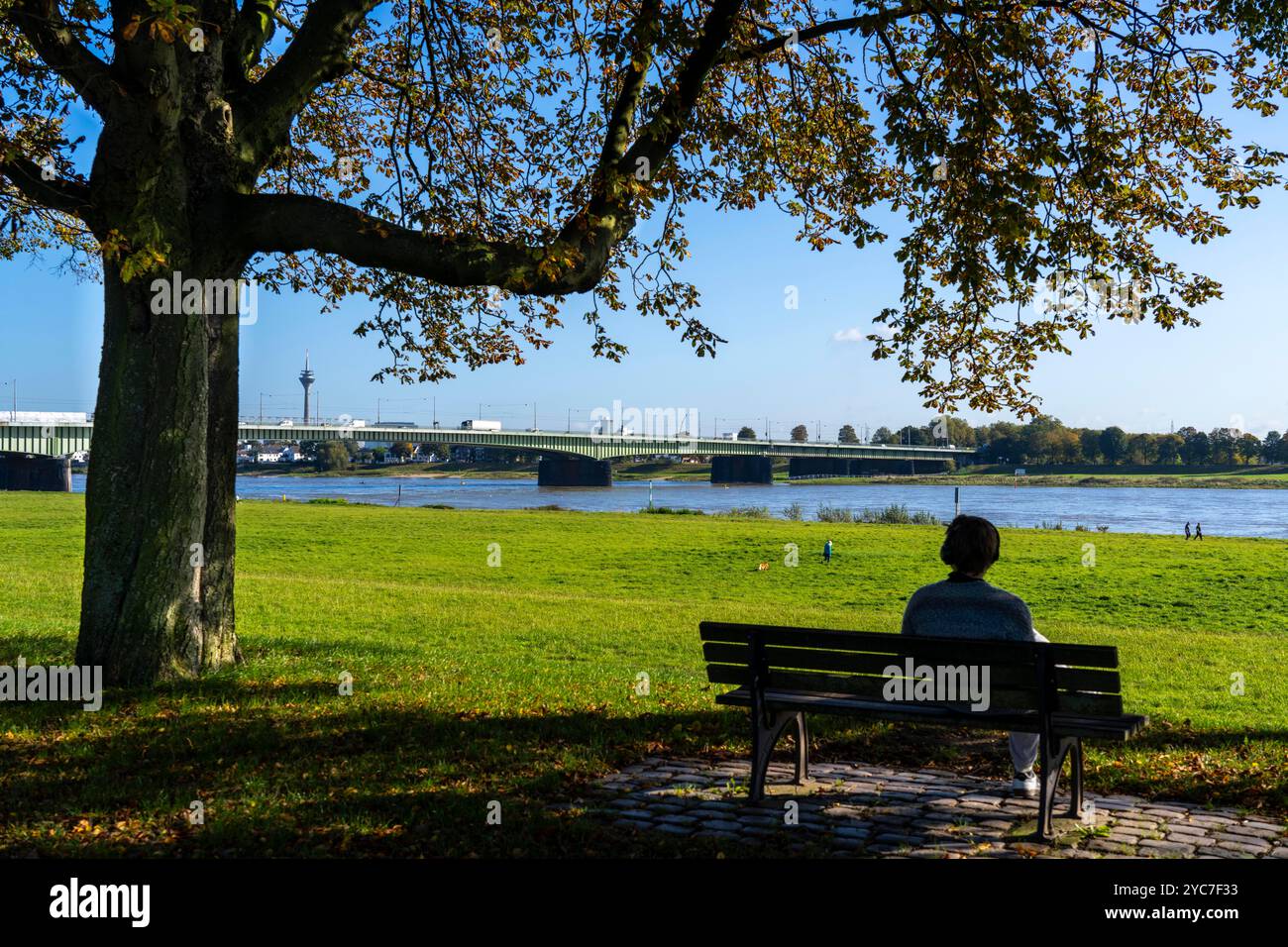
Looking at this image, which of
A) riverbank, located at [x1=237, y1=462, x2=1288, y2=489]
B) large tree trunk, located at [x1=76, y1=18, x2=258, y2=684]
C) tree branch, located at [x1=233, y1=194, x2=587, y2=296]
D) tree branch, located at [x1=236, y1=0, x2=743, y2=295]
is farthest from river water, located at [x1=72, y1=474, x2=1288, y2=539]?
large tree trunk, located at [x1=76, y1=18, x2=258, y2=684]

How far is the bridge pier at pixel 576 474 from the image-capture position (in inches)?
3659

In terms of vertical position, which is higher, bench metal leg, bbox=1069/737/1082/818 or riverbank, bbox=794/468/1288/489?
bench metal leg, bbox=1069/737/1082/818

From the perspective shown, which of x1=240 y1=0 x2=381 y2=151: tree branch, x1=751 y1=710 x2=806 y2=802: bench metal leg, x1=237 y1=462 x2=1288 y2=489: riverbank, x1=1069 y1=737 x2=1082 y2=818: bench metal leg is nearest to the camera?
x1=1069 y1=737 x2=1082 y2=818: bench metal leg

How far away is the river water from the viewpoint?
Answer: 58.7 metres

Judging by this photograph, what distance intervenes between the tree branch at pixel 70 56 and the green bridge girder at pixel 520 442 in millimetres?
58814

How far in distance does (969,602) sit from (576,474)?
89.3 metres

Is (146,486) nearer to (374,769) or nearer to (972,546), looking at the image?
(374,769)

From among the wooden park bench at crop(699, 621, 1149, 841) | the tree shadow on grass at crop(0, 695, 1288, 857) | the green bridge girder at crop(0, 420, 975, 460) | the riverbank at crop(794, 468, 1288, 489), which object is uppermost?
the green bridge girder at crop(0, 420, 975, 460)

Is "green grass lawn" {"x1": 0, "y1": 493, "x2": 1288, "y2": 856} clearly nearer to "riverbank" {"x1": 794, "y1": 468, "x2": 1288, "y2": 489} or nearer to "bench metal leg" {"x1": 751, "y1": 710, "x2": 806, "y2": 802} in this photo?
"bench metal leg" {"x1": 751, "y1": 710, "x2": 806, "y2": 802}

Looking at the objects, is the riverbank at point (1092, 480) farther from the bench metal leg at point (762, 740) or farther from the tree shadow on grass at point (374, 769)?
the bench metal leg at point (762, 740)

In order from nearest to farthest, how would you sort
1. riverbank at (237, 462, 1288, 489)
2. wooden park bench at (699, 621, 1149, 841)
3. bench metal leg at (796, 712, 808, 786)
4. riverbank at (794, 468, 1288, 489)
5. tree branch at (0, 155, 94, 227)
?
wooden park bench at (699, 621, 1149, 841) → bench metal leg at (796, 712, 808, 786) → tree branch at (0, 155, 94, 227) → riverbank at (794, 468, 1288, 489) → riverbank at (237, 462, 1288, 489)

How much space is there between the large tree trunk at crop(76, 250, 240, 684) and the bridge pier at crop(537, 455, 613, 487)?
275ft
